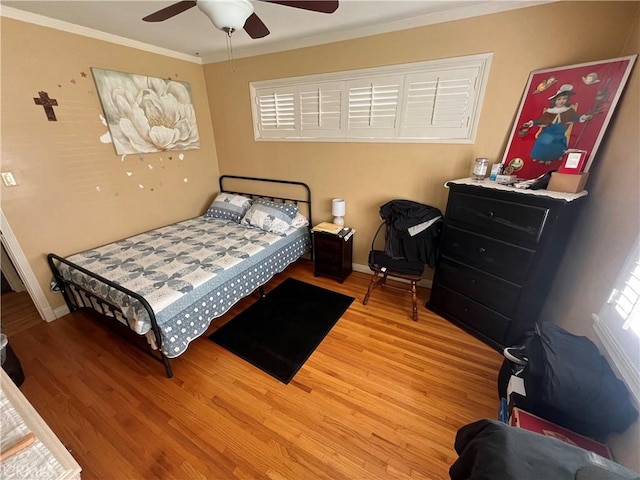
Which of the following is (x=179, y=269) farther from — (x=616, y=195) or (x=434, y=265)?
(x=616, y=195)

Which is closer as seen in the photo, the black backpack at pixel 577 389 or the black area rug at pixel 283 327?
the black backpack at pixel 577 389

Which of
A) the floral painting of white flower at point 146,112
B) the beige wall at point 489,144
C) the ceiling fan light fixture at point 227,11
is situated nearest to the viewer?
the ceiling fan light fixture at point 227,11

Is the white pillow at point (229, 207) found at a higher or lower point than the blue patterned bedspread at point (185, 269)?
higher

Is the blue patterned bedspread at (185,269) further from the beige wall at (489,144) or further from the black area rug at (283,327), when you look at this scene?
the beige wall at (489,144)

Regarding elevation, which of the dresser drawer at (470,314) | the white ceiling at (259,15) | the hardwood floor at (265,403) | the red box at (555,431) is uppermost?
the white ceiling at (259,15)

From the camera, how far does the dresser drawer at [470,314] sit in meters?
1.96

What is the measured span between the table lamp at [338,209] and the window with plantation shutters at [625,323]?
81.6 inches

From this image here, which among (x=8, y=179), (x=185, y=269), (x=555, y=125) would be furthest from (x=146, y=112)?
(x=555, y=125)

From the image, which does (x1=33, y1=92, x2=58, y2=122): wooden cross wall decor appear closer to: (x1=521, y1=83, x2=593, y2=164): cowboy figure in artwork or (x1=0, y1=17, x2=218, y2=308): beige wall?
(x1=0, y1=17, x2=218, y2=308): beige wall

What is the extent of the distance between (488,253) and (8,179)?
12.3 feet

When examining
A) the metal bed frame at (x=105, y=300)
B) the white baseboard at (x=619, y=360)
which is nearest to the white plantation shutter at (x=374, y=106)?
the metal bed frame at (x=105, y=300)

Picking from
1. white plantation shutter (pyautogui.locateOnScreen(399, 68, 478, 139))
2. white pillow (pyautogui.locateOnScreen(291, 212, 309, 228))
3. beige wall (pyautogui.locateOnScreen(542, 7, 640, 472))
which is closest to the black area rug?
white pillow (pyautogui.locateOnScreen(291, 212, 309, 228))

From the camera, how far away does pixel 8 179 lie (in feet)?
6.64

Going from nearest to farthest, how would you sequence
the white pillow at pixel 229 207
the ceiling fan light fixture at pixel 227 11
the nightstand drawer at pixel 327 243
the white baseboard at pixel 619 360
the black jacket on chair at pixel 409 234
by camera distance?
the white baseboard at pixel 619 360
the ceiling fan light fixture at pixel 227 11
the black jacket on chair at pixel 409 234
the nightstand drawer at pixel 327 243
the white pillow at pixel 229 207
